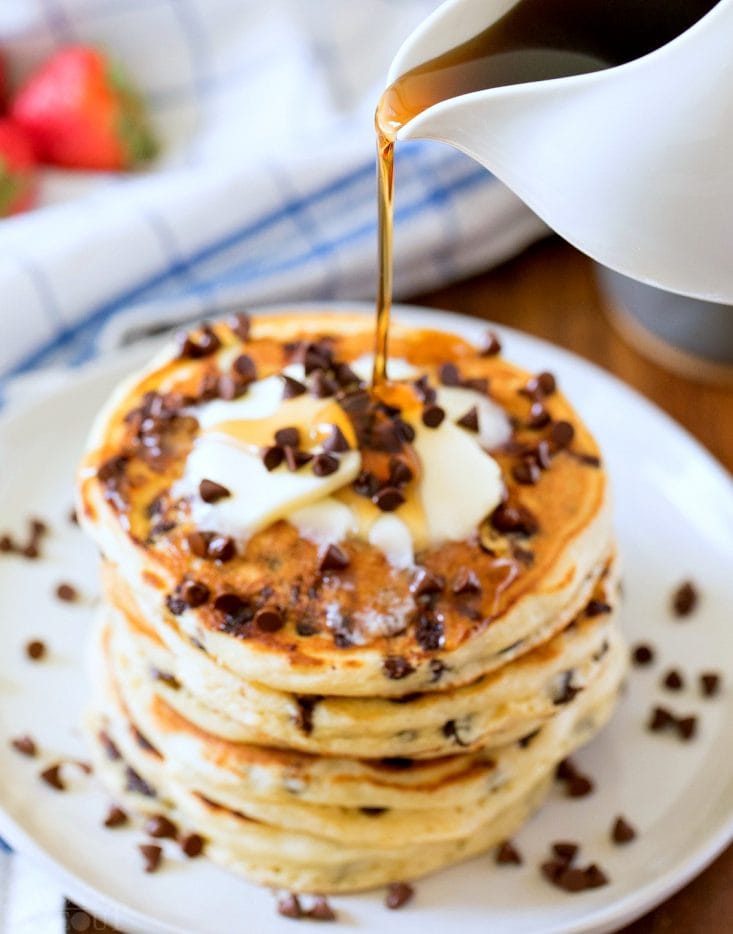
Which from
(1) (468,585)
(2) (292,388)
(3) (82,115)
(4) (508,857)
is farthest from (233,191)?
(4) (508,857)

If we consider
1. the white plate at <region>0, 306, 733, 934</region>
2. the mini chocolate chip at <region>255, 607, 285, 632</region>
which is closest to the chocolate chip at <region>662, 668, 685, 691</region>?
the white plate at <region>0, 306, 733, 934</region>

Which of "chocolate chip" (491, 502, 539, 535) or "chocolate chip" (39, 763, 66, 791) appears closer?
"chocolate chip" (491, 502, 539, 535)

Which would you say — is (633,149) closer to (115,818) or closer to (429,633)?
(429,633)

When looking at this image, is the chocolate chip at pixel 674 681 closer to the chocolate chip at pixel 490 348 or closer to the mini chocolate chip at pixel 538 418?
the mini chocolate chip at pixel 538 418

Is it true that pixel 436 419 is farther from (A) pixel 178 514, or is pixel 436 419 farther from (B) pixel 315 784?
(B) pixel 315 784

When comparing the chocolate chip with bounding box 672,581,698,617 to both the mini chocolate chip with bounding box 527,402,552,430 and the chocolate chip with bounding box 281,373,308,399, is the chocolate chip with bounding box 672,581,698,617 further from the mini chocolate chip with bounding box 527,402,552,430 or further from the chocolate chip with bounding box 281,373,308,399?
the chocolate chip with bounding box 281,373,308,399
